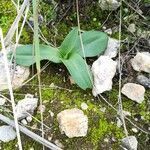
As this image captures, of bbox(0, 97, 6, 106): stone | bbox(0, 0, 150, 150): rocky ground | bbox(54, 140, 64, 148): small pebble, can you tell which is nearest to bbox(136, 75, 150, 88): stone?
bbox(0, 0, 150, 150): rocky ground

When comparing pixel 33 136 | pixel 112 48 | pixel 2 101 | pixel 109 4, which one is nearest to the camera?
pixel 33 136

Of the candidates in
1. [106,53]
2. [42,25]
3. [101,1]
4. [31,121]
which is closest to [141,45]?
[106,53]

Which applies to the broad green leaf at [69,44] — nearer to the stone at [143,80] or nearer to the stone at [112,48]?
the stone at [112,48]

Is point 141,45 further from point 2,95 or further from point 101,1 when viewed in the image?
point 2,95

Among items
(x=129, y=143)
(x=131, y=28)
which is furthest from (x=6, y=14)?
(x=129, y=143)

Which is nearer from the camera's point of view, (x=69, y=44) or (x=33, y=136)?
(x=33, y=136)

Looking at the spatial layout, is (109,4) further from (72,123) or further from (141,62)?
(72,123)

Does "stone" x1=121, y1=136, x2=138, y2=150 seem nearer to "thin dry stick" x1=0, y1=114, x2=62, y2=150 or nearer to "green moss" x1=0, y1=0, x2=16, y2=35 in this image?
"thin dry stick" x1=0, y1=114, x2=62, y2=150
